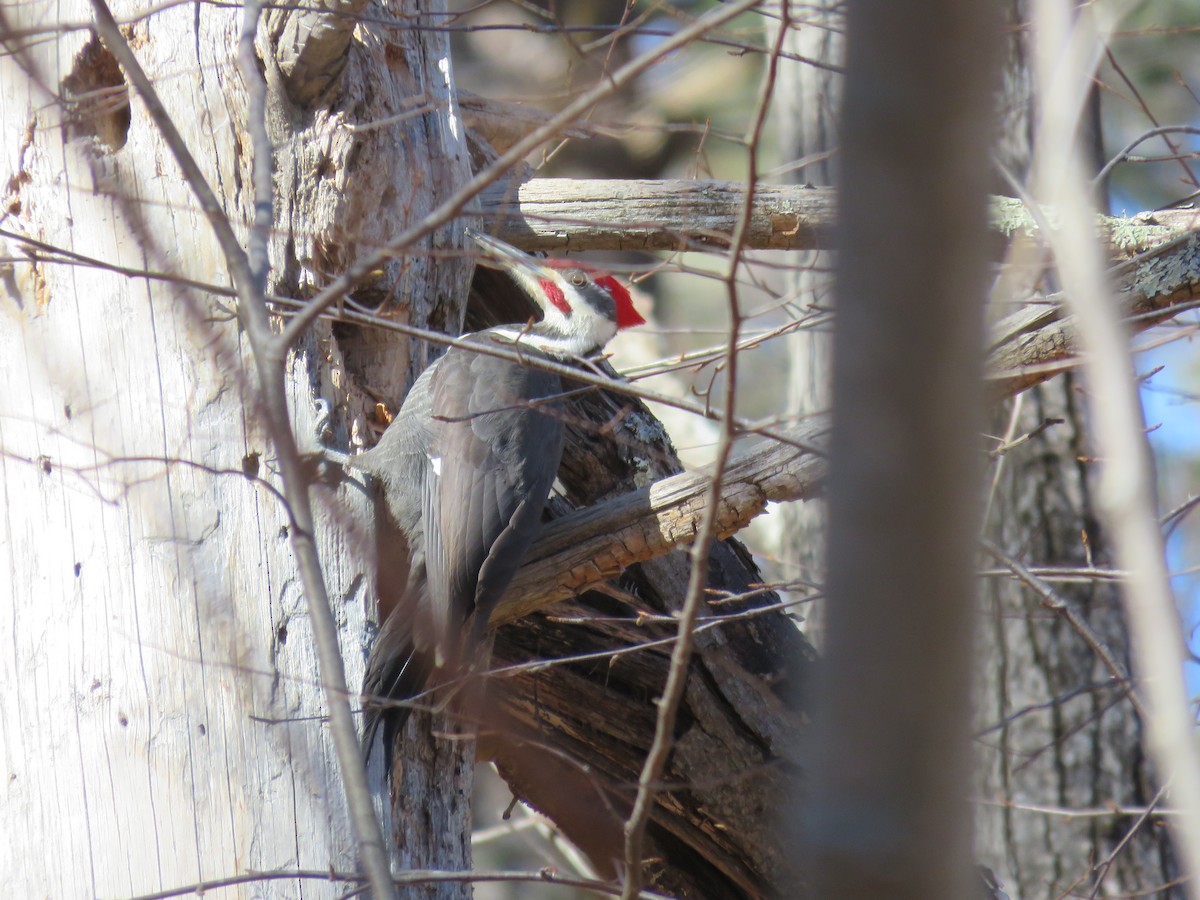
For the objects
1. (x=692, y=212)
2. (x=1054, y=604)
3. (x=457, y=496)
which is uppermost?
(x=692, y=212)

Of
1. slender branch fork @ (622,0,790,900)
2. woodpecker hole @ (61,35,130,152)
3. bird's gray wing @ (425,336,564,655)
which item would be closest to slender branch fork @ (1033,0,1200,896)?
slender branch fork @ (622,0,790,900)

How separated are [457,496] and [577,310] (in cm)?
115

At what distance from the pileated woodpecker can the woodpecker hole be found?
0.94m

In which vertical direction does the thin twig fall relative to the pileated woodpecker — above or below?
below

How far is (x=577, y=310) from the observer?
3.88 metres

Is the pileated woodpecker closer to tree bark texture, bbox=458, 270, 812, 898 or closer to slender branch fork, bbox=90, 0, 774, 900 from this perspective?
tree bark texture, bbox=458, 270, 812, 898

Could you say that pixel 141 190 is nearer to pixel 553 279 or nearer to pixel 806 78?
pixel 553 279

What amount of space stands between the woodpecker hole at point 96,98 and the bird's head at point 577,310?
1.23 meters

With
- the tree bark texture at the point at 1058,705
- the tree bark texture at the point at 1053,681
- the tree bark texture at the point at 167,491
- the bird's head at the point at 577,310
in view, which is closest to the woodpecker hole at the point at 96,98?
the tree bark texture at the point at 167,491

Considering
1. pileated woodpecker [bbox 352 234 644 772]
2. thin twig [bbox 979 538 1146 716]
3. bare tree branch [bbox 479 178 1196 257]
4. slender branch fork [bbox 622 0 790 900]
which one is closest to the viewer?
slender branch fork [bbox 622 0 790 900]

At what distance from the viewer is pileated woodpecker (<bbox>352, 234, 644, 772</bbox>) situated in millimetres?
2703

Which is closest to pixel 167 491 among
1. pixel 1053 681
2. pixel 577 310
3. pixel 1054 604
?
pixel 577 310

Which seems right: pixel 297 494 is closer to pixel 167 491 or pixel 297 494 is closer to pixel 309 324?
pixel 309 324

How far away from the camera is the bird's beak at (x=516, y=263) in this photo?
130 inches
